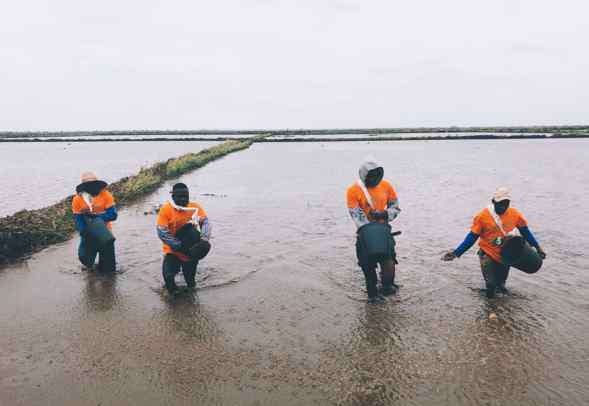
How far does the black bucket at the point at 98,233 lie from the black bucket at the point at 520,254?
5063mm

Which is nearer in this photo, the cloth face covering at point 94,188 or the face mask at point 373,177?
the face mask at point 373,177

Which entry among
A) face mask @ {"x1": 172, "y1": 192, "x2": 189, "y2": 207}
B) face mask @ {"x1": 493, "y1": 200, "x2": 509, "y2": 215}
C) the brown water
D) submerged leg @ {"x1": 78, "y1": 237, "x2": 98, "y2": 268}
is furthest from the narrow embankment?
face mask @ {"x1": 493, "y1": 200, "x2": 509, "y2": 215}

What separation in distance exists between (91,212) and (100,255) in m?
0.66

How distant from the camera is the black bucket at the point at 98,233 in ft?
20.6

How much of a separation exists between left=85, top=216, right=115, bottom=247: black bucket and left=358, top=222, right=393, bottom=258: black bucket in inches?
138

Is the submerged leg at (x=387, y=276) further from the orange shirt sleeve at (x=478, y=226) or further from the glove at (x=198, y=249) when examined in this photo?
the glove at (x=198, y=249)

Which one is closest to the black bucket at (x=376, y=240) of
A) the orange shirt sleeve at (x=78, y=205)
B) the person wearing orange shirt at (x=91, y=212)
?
the person wearing orange shirt at (x=91, y=212)

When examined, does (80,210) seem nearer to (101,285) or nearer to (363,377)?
(101,285)

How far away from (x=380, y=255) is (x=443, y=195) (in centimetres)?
966

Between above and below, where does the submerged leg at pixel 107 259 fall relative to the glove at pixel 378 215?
below

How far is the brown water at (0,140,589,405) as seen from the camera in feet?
11.8

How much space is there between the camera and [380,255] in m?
5.12

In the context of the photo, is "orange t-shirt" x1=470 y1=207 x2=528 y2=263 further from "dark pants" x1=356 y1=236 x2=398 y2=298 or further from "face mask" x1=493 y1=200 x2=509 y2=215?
"dark pants" x1=356 y1=236 x2=398 y2=298

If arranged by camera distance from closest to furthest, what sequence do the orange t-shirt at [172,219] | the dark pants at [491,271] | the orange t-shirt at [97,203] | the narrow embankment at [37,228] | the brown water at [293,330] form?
the brown water at [293,330]
the dark pants at [491,271]
the orange t-shirt at [172,219]
the orange t-shirt at [97,203]
the narrow embankment at [37,228]
